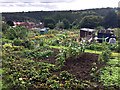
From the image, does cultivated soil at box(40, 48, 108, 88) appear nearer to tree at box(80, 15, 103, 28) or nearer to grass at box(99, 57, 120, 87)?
grass at box(99, 57, 120, 87)

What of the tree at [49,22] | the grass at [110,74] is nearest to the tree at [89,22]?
the tree at [49,22]

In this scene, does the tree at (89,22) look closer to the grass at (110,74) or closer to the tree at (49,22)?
the tree at (49,22)

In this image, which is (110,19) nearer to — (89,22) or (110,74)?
(89,22)

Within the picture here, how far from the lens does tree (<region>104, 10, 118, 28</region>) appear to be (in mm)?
22375

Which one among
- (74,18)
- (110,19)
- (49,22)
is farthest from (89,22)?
(49,22)

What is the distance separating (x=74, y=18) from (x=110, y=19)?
585cm

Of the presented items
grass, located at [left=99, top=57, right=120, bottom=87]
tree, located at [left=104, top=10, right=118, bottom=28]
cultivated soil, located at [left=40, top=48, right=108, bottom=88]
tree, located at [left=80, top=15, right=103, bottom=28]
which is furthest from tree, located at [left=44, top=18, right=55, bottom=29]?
grass, located at [left=99, top=57, right=120, bottom=87]

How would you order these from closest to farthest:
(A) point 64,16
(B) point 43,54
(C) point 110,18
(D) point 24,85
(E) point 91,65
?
(D) point 24,85
(E) point 91,65
(B) point 43,54
(C) point 110,18
(A) point 64,16

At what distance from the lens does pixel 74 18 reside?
23.9m

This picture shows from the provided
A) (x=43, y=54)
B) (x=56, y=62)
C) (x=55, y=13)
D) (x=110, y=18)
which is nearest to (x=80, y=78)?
(x=56, y=62)

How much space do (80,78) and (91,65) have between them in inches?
39.2

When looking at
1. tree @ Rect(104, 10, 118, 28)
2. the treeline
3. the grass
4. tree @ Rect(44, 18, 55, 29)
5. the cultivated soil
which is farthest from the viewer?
tree @ Rect(44, 18, 55, 29)

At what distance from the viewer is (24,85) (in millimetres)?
3301

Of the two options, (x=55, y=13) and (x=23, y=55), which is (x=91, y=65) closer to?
(x=23, y=55)
